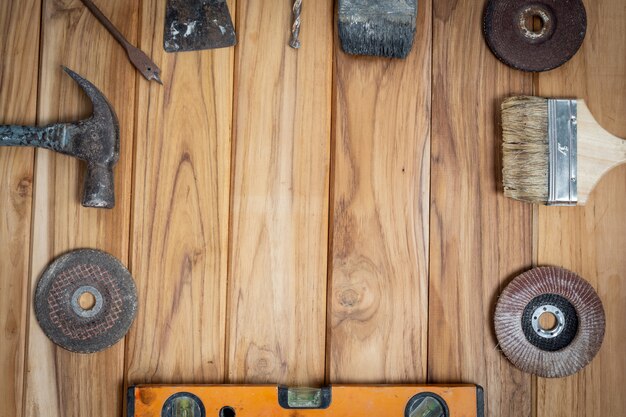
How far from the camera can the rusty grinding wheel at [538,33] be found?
121 cm

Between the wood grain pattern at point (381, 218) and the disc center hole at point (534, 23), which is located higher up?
the disc center hole at point (534, 23)

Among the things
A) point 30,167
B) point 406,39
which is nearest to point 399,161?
point 406,39

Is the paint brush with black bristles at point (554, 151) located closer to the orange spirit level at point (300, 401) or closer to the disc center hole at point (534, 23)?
the disc center hole at point (534, 23)

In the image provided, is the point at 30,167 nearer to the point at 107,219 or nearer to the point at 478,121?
the point at 107,219

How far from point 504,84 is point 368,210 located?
13.9 inches

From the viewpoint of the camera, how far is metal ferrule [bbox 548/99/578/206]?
1.13 m

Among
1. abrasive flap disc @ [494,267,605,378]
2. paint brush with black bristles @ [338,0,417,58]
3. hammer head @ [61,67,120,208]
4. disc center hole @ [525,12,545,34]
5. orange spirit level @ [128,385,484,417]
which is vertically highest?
disc center hole @ [525,12,545,34]

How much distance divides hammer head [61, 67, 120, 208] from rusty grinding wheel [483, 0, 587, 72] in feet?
2.38

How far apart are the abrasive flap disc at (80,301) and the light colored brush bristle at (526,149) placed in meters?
0.72

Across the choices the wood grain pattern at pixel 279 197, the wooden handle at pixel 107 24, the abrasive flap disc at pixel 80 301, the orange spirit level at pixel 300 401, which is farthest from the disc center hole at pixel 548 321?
the wooden handle at pixel 107 24

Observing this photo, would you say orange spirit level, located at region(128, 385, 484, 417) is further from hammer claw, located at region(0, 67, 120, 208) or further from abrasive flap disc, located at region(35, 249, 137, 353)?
hammer claw, located at region(0, 67, 120, 208)

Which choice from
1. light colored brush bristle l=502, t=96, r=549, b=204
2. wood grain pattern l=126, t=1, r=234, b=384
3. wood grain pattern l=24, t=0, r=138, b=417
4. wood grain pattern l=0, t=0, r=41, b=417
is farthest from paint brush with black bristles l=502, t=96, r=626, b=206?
wood grain pattern l=0, t=0, r=41, b=417

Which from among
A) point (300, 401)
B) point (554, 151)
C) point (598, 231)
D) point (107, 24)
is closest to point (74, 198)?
point (107, 24)

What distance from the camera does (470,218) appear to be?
1.23 meters
